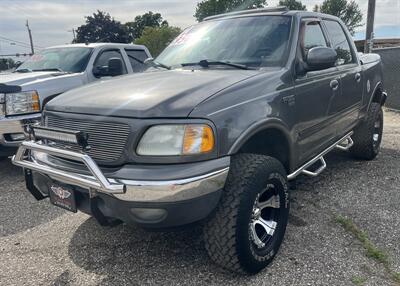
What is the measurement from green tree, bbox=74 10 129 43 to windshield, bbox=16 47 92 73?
4084 centimetres

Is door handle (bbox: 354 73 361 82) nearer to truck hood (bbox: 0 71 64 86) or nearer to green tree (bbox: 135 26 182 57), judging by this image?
truck hood (bbox: 0 71 64 86)

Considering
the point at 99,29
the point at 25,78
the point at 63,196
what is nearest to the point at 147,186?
the point at 63,196

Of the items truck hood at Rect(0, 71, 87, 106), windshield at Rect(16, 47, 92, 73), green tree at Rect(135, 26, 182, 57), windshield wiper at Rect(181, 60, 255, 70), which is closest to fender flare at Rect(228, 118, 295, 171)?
windshield wiper at Rect(181, 60, 255, 70)

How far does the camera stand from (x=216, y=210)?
251 cm

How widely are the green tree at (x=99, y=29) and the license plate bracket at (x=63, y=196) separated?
45.4m

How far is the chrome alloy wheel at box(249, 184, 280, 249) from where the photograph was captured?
8.91 feet

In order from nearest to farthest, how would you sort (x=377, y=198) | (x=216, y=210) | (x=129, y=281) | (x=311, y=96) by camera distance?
(x=216, y=210)
(x=129, y=281)
(x=311, y=96)
(x=377, y=198)

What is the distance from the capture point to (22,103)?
501 centimetres

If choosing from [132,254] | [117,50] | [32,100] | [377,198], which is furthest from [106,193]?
[117,50]

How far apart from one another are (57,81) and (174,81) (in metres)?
3.16

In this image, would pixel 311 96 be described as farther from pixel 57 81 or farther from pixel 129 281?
pixel 57 81

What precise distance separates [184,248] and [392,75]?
918cm

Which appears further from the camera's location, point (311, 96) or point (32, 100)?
point (32, 100)

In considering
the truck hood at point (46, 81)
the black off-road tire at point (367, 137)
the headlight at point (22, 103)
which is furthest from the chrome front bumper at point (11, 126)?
the black off-road tire at point (367, 137)
